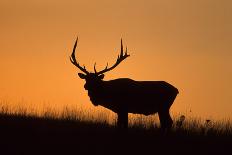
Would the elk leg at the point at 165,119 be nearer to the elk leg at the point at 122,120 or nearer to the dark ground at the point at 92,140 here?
the dark ground at the point at 92,140

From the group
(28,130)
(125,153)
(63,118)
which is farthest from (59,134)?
(63,118)

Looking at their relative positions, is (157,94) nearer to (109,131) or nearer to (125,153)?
(109,131)

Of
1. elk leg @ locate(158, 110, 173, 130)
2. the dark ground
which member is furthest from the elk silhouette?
the dark ground

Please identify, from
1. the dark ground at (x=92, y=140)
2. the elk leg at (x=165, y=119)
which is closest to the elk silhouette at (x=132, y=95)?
the elk leg at (x=165, y=119)

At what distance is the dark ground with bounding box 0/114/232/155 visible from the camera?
1170 cm

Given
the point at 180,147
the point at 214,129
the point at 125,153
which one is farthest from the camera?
the point at 214,129

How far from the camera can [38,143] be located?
12.0 meters

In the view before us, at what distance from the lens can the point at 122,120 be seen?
16.0 meters

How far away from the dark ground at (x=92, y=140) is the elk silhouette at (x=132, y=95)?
1.28 metres

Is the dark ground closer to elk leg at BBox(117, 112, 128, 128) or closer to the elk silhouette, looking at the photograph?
elk leg at BBox(117, 112, 128, 128)

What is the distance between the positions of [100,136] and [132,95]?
3.60 meters

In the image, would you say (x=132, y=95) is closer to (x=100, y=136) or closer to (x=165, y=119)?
(x=165, y=119)

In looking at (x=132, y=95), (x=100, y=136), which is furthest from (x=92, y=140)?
(x=132, y=95)

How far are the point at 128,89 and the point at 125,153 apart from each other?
517 centimetres
